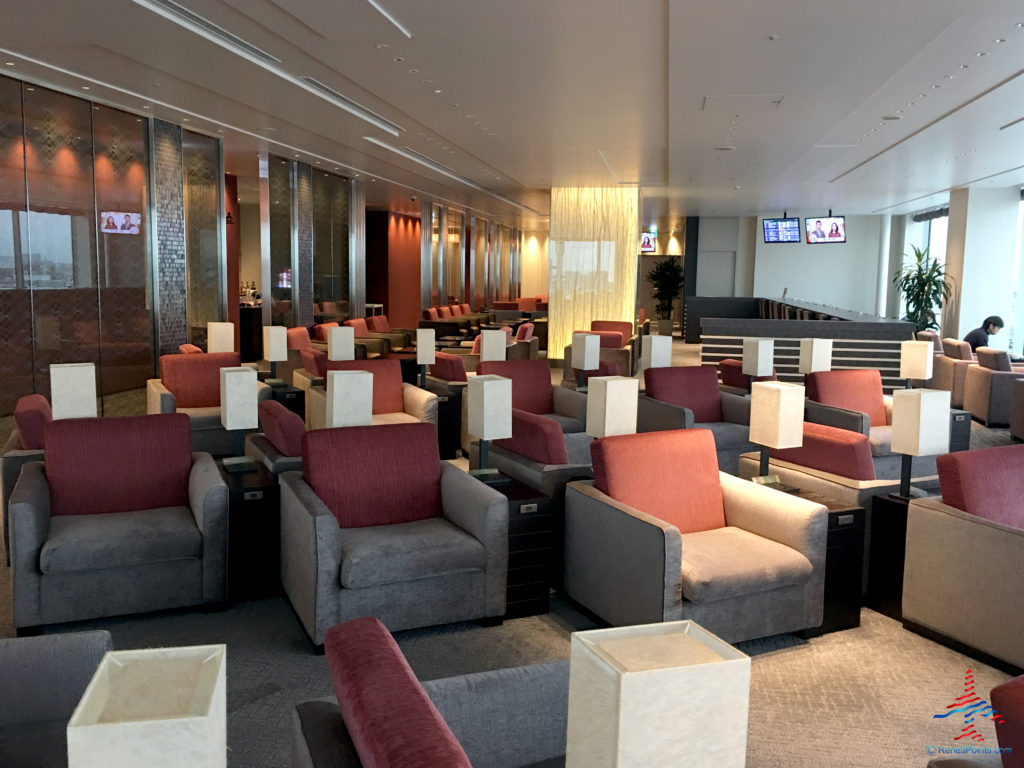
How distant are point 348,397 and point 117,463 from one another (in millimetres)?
1196

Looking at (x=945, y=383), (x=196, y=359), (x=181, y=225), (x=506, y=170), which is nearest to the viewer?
(x=196, y=359)

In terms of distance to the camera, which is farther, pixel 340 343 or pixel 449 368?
pixel 449 368

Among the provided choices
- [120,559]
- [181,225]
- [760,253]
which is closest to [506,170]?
[181,225]

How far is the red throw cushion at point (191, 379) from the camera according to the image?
7.09 meters

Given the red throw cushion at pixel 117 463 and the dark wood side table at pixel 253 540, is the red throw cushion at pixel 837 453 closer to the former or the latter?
the dark wood side table at pixel 253 540

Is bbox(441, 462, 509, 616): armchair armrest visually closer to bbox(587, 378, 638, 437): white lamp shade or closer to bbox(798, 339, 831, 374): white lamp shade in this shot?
bbox(587, 378, 638, 437): white lamp shade

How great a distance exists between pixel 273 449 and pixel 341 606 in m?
1.55

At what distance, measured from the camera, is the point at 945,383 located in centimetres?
1052

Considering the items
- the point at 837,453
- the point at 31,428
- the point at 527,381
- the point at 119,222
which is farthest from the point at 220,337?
the point at 837,453

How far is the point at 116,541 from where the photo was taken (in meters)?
3.84

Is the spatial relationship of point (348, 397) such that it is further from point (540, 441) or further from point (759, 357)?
point (759, 357)

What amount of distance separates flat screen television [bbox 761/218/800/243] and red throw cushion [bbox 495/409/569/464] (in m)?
17.6

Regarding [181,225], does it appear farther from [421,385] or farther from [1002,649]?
[1002,649]

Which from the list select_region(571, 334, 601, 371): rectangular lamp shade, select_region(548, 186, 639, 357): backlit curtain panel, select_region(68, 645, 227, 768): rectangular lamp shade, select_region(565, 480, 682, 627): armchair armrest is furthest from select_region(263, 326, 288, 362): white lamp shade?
select_region(68, 645, 227, 768): rectangular lamp shade
